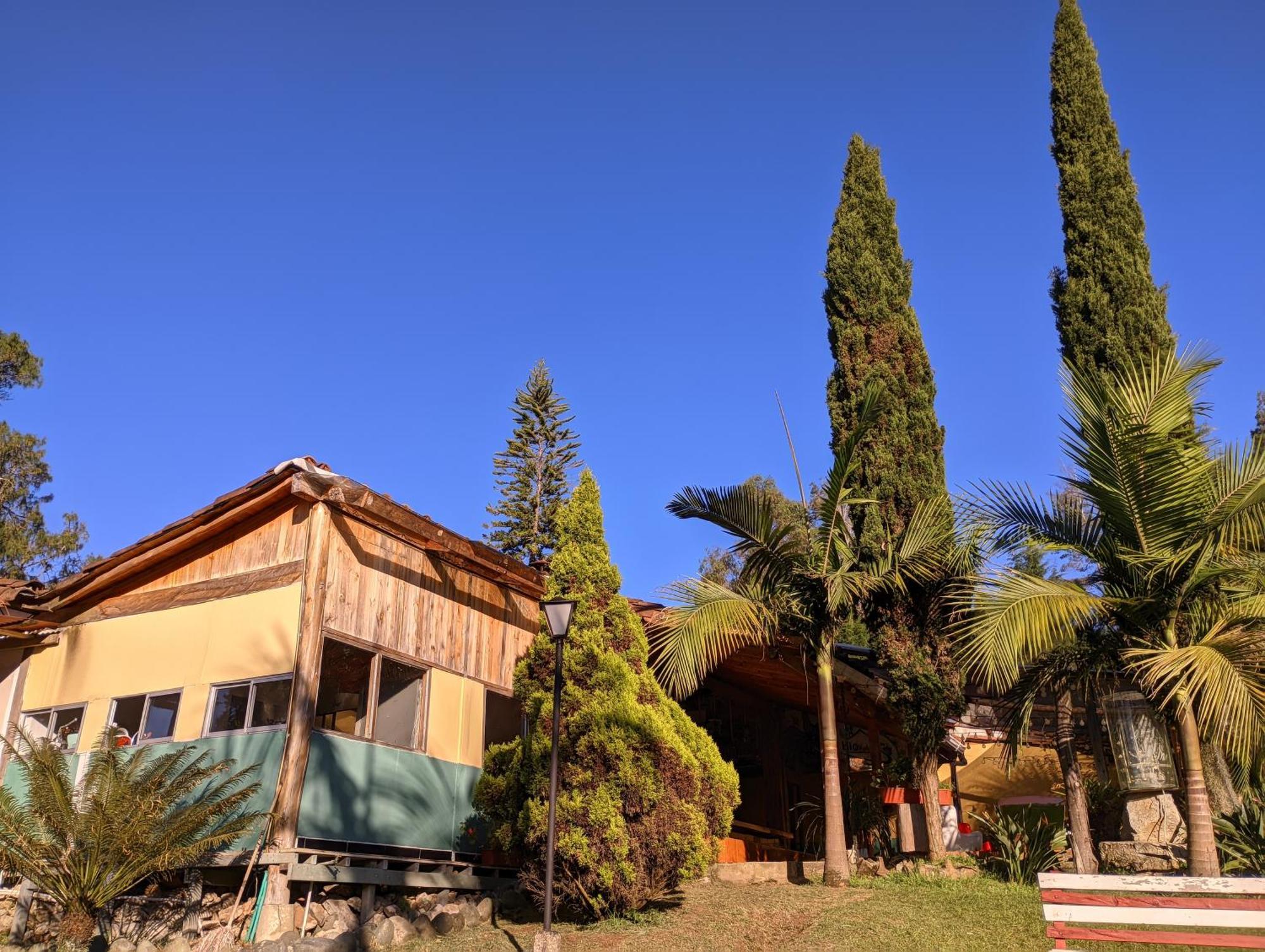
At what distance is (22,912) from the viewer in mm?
11156

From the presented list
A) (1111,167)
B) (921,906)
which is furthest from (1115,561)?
(1111,167)

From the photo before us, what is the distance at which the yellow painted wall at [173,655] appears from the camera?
36.3 ft

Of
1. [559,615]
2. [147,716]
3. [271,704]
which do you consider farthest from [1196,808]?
[147,716]

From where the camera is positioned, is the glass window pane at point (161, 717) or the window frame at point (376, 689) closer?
the window frame at point (376, 689)

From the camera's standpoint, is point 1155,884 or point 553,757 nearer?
point 1155,884

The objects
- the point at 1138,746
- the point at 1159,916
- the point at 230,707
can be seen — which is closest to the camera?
the point at 1159,916

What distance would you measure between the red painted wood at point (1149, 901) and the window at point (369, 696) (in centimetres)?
703

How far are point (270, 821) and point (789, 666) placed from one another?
7.85 meters

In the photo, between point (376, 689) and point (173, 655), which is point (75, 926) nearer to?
point (173, 655)

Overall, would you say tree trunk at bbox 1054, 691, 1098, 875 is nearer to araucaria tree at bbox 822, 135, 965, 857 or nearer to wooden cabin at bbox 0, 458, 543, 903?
araucaria tree at bbox 822, 135, 965, 857

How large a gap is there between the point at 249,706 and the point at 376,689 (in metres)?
1.38

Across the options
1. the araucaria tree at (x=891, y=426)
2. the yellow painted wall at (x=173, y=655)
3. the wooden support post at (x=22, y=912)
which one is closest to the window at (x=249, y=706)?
the yellow painted wall at (x=173, y=655)

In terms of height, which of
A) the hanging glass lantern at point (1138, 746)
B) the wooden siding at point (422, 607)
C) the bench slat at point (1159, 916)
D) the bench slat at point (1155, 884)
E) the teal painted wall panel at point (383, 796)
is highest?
the wooden siding at point (422, 607)

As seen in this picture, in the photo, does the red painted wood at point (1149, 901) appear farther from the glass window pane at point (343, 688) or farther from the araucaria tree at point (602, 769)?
the glass window pane at point (343, 688)
